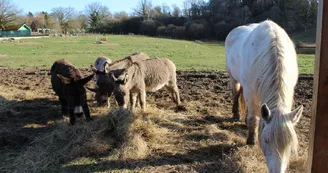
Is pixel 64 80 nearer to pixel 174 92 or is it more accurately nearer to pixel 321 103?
pixel 174 92

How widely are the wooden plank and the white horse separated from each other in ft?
2.98

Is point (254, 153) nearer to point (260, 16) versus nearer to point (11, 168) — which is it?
point (11, 168)

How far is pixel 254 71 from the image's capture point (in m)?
4.16

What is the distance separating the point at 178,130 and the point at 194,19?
53230 millimetres

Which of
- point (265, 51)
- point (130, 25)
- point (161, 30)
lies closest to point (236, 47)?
point (265, 51)

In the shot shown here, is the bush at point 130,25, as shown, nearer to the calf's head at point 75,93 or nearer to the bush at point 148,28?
the bush at point 148,28

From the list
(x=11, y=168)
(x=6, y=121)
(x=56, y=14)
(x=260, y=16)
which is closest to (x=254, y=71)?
(x=11, y=168)

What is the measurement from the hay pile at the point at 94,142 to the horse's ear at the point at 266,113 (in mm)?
2226

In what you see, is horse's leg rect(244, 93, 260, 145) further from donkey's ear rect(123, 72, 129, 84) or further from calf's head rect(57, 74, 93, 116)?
calf's head rect(57, 74, 93, 116)

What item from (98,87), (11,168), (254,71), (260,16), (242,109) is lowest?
(11,168)

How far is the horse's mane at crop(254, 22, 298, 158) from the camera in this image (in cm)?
300

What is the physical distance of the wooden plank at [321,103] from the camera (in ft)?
6.25

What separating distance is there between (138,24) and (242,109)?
57570 millimetres

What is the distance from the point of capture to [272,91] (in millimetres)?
3428
